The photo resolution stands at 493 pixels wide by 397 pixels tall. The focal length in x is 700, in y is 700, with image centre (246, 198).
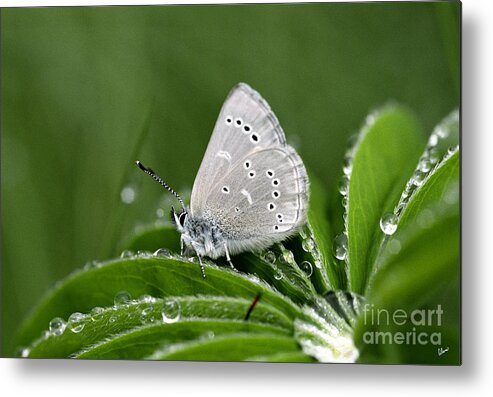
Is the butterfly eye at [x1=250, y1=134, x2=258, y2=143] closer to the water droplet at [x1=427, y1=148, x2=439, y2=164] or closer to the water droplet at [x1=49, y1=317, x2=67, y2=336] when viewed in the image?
the water droplet at [x1=427, y1=148, x2=439, y2=164]

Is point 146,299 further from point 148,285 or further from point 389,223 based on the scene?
point 389,223

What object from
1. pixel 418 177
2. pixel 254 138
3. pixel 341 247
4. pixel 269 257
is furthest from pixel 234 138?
pixel 418 177

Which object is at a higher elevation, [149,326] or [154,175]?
[154,175]

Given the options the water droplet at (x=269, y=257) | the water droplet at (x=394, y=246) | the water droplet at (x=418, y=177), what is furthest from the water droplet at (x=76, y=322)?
the water droplet at (x=418, y=177)

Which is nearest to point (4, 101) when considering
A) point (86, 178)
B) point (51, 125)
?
point (51, 125)

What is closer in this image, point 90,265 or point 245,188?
point 245,188

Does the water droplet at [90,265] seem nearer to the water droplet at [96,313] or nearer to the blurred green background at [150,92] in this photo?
the blurred green background at [150,92]
